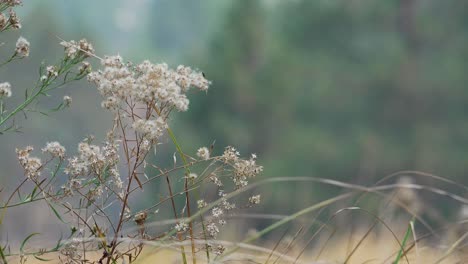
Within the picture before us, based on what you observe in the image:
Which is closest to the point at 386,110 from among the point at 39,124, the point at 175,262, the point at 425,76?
the point at 425,76

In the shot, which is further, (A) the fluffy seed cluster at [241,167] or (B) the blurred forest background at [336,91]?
(B) the blurred forest background at [336,91]

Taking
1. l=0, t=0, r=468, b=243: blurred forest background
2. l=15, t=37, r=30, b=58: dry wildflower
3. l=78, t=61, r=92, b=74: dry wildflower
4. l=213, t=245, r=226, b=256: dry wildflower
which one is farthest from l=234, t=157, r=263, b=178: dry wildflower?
l=0, t=0, r=468, b=243: blurred forest background

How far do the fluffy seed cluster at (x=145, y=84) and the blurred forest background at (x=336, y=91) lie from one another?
668 inches

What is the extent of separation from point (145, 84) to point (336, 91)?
1990 centimetres

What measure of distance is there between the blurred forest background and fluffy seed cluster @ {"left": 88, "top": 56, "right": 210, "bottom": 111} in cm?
1697

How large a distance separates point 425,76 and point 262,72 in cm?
438

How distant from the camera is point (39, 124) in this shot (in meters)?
29.5

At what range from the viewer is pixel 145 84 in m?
1.98

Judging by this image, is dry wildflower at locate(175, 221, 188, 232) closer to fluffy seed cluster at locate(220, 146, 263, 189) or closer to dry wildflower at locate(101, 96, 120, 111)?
fluffy seed cluster at locate(220, 146, 263, 189)

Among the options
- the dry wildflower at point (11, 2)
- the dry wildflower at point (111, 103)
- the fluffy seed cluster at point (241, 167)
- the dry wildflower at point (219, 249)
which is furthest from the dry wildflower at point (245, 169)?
the dry wildflower at point (11, 2)

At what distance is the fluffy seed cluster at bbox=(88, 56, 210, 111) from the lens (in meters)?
1.98

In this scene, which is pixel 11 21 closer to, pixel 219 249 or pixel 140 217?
pixel 140 217

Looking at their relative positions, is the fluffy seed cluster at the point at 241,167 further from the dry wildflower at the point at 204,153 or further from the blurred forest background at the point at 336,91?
the blurred forest background at the point at 336,91

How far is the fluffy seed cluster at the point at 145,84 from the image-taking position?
1.98m
